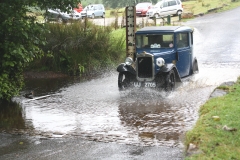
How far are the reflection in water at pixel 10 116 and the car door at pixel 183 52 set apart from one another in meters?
5.23

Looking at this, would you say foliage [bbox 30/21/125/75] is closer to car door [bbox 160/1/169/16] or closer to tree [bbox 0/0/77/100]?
tree [bbox 0/0/77/100]

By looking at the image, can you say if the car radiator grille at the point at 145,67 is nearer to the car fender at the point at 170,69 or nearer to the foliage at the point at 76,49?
the car fender at the point at 170,69

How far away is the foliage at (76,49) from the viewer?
16375mm

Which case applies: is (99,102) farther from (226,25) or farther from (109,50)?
(226,25)

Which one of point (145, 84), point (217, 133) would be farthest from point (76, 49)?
point (217, 133)

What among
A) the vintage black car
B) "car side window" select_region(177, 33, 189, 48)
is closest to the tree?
the vintage black car

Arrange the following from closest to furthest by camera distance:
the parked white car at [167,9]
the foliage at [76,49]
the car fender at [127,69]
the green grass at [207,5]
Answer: the car fender at [127,69], the foliage at [76,49], the parked white car at [167,9], the green grass at [207,5]

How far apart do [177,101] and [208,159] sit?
5.22 metres

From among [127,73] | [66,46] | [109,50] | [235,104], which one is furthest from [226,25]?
[235,104]

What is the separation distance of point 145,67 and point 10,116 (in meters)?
4.22

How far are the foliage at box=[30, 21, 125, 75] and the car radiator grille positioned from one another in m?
4.56

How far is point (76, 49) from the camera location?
16734 mm

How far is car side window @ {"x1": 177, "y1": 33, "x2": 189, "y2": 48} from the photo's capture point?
13.0 metres

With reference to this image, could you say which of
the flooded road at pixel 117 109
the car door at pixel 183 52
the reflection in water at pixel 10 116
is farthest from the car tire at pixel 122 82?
the reflection in water at pixel 10 116
